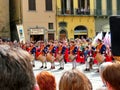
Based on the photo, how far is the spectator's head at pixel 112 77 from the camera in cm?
344

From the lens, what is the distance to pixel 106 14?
4819 centimetres

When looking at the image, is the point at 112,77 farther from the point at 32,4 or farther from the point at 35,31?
the point at 32,4

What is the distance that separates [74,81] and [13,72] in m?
1.47

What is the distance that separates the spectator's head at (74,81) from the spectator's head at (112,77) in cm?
17

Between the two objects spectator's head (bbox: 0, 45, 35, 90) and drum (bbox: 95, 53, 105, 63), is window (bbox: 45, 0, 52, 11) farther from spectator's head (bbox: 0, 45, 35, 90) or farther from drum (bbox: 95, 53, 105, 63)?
spectator's head (bbox: 0, 45, 35, 90)

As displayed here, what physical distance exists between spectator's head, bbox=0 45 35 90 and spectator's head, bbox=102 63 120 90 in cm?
150

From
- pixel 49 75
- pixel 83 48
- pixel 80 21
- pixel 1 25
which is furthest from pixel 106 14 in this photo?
pixel 49 75

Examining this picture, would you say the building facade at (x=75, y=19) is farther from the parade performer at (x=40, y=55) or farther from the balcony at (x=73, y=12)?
the parade performer at (x=40, y=55)

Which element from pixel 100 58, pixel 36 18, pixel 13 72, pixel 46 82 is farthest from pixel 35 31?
pixel 13 72

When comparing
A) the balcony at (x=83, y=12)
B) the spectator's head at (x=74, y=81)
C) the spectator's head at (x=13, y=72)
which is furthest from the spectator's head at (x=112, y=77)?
the balcony at (x=83, y=12)

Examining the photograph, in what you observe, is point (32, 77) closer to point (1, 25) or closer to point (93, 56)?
point (93, 56)

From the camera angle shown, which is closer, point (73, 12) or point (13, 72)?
point (13, 72)

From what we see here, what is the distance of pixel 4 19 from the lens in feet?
148

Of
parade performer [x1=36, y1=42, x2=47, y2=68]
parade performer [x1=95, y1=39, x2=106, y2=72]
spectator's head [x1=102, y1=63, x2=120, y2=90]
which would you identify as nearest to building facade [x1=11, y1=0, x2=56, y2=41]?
parade performer [x1=36, y1=42, x2=47, y2=68]
